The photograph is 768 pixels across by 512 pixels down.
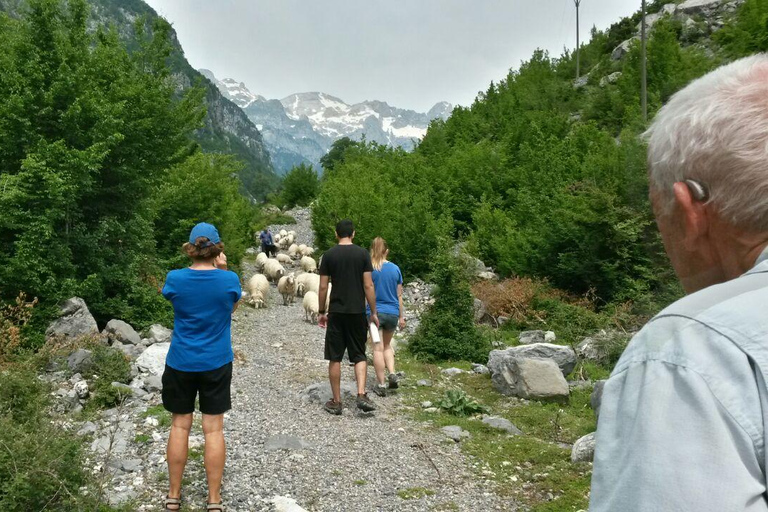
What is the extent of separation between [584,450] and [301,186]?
5320 centimetres

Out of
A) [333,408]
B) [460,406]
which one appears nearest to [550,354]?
[460,406]

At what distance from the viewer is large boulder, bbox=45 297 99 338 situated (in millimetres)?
9310

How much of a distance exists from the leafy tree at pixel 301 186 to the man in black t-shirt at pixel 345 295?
5056 centimetres

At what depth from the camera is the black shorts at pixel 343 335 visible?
23.1 feet

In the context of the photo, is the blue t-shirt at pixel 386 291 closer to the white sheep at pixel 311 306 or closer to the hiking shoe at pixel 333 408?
the hiking shoe at pixel 333 408

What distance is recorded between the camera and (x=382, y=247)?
8.41 meters

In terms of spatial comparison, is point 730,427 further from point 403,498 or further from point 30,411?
point 30,411

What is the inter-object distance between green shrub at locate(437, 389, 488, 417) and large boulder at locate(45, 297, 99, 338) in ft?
19.7

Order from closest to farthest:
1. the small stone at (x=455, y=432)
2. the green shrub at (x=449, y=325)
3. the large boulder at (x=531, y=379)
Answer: the small stone at (x=455, y=432), the large boulder at (x=531, y=379), the green shrub at (x=449, y=325)

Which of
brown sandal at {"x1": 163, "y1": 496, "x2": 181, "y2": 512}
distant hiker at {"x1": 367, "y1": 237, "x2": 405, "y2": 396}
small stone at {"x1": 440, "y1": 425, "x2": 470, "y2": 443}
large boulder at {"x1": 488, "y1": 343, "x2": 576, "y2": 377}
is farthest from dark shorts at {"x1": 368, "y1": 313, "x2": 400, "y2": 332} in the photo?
brown sandal at {"x1": 163, "y1": 496, "x2": 181, "y2": 512}

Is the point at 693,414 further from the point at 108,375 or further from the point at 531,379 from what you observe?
the point at 108,375

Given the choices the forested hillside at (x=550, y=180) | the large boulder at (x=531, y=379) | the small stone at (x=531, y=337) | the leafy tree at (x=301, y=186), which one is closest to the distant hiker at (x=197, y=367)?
the large boulder at (x=531, y=379)

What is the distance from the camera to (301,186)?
188ft

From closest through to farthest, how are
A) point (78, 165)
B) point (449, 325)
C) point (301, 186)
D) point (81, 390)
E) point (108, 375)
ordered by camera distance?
point (81, 390)
point (108, 375)
point (78, 165)
point (449, 325)
point (301, 186)
